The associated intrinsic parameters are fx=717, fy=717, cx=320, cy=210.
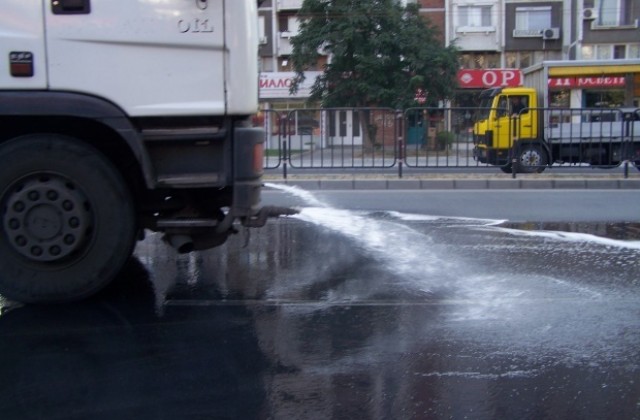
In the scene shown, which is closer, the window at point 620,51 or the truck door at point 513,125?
the truck door at point 513,125

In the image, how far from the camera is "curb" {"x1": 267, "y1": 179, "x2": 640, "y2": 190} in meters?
14.4

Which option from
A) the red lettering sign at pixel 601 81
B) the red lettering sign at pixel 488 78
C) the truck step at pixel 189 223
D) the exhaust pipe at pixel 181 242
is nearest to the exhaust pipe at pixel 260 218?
the truck step at pixel 189 223

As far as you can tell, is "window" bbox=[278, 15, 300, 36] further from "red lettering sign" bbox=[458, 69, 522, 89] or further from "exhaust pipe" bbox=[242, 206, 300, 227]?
"exhaust pipe" bbox=[242, 206, 300, 227]

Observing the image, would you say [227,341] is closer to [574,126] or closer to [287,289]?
[287,289]

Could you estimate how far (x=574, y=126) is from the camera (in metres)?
17.0

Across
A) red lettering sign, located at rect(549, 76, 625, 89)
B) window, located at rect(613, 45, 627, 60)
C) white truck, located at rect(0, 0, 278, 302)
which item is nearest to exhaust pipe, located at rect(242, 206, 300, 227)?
white truck, located at rect(0, 0, 278, 302)

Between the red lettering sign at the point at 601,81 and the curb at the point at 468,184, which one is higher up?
the red lettering sign at the point at 601,81

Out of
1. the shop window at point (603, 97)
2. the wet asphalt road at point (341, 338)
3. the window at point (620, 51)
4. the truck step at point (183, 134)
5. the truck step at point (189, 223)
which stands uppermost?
the window at point (620, 51)

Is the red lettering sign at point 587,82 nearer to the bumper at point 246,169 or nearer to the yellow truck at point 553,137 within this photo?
the yellow truck at point 553,137

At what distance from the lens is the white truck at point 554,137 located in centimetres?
1609

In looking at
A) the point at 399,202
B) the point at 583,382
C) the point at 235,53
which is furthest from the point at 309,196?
the point at 583,382

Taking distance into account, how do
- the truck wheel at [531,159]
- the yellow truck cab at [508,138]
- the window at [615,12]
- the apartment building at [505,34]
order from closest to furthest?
1. the yellow truck cab at [508,138]
2. the truck wheel at [531,159]
3. the apartment building at [505,34]
4. the window at [615,12]

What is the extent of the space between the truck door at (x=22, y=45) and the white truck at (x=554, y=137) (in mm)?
12336

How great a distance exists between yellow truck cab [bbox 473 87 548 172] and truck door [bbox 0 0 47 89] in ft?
40.9
